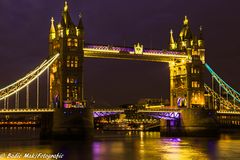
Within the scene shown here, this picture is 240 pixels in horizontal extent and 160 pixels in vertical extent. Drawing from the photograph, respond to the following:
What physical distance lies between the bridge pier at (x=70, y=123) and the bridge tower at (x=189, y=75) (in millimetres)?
21823

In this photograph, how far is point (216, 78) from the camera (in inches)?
3575

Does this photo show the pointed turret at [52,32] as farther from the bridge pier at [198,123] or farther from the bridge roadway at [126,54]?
the bridge pier at [198,123]

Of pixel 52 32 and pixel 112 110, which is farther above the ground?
pixel 52 32

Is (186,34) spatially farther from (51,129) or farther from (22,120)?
(22,120)

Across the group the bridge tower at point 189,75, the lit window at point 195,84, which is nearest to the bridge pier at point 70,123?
the bridge tower at point 189,75

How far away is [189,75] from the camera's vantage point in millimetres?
87500

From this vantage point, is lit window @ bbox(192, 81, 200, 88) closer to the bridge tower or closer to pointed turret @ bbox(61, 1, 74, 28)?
the bridge tower

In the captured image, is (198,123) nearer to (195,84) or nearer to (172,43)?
(195,84)

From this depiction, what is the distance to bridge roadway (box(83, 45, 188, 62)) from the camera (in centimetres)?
7738

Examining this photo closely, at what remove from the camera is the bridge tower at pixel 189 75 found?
87.5 m

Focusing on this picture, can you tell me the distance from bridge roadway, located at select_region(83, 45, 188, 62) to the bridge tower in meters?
3.06

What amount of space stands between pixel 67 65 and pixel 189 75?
72.3 ft

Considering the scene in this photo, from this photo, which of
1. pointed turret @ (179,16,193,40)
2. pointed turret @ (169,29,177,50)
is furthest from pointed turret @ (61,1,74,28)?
pointed turret @ (179,16,193,40)

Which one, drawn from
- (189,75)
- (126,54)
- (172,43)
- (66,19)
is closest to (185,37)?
(172,43)
